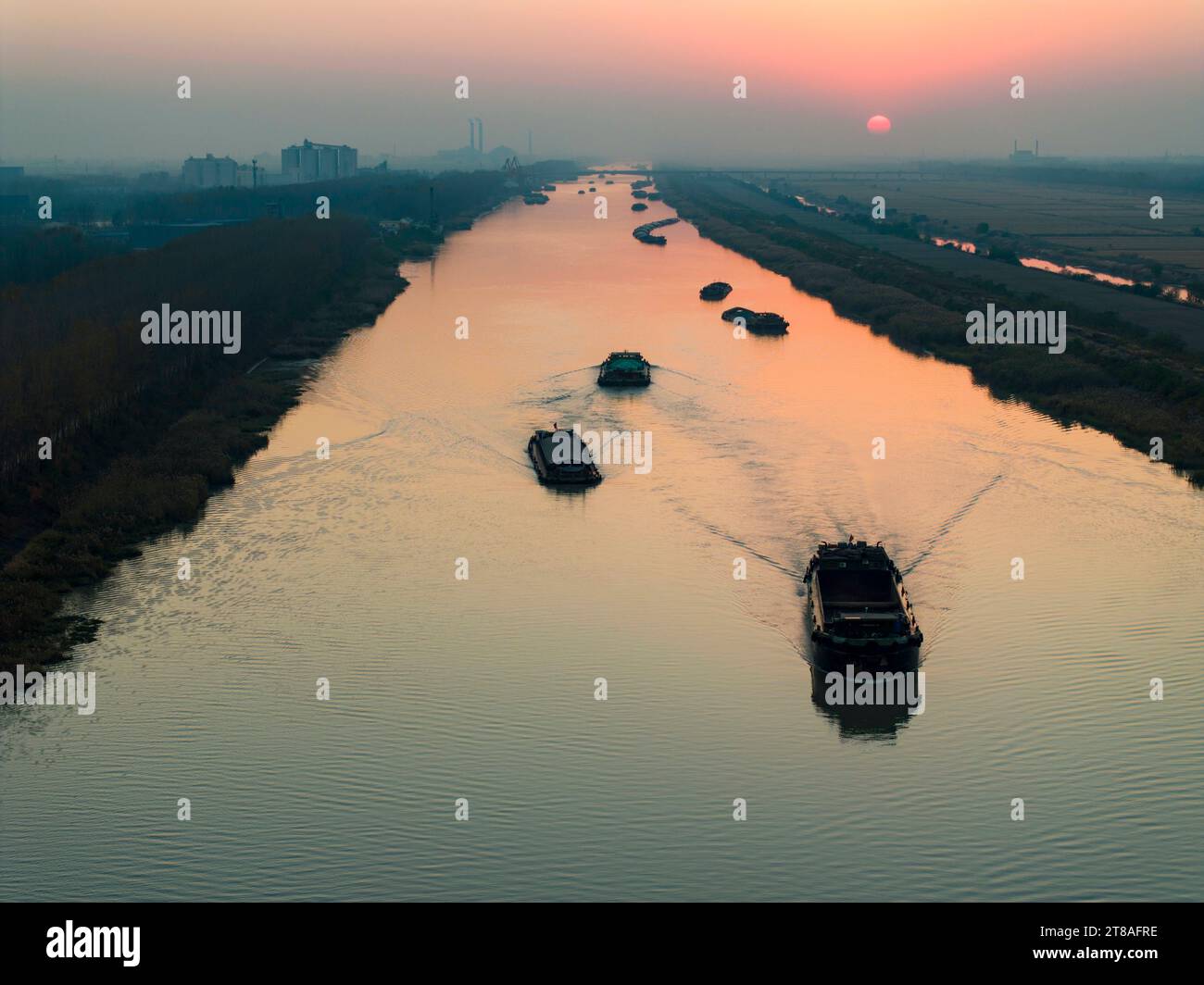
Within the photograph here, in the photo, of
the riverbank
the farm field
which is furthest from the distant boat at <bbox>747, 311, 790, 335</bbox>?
the farm field

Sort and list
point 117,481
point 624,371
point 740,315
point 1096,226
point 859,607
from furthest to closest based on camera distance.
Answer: point 1096,226 < point 740,315 < point 624,371 < point 117,481 < point 859,607

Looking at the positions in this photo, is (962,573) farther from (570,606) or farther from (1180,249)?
(1180,249)

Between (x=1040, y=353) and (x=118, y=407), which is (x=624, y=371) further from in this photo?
(x=118, y=407)

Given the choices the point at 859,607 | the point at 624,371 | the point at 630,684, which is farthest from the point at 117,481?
the point at 624,371

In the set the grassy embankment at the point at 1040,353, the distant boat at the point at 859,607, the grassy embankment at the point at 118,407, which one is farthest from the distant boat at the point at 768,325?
the distant boat at the point at 859,607

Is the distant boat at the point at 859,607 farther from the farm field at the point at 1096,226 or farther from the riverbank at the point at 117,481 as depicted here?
the farm field at the point at 1096,226

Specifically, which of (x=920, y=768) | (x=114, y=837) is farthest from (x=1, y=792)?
(x=920, y=768)
